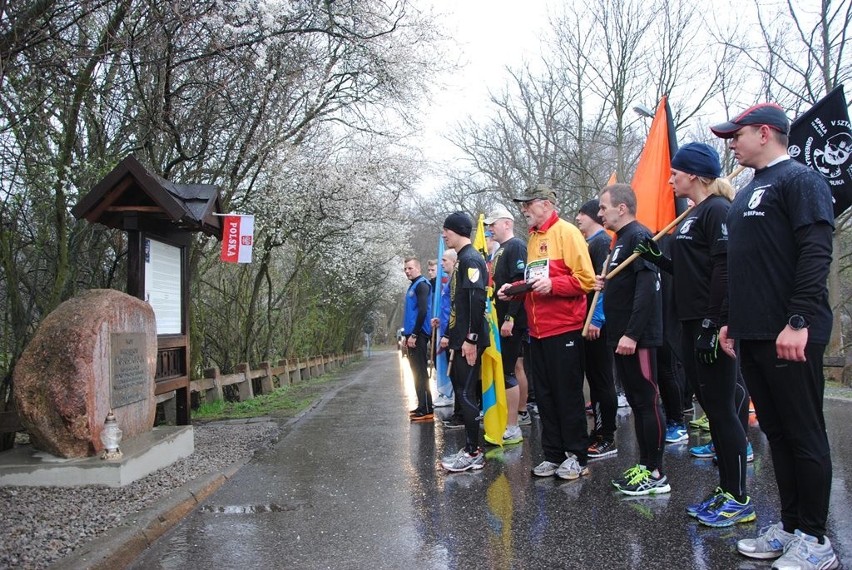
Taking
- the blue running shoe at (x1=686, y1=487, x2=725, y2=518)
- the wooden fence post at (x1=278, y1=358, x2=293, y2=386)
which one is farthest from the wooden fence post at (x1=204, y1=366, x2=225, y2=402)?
the blue running shoe at (x1=686, y1=487, x2=725, y2=518)

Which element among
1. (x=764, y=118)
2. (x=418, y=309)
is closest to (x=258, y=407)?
(x=418, y=309)

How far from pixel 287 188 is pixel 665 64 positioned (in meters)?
11.7

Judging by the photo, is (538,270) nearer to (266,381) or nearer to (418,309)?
(418,309)

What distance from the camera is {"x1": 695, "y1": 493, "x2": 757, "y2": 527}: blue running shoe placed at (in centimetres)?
374

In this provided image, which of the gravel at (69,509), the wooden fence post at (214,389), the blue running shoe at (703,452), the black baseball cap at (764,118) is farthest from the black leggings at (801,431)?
the wooden fence post at (214,389)

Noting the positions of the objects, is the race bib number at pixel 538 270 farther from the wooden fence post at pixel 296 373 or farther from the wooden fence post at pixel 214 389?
the wooden fence post at pixel 296 373

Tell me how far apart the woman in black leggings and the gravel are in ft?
11.7

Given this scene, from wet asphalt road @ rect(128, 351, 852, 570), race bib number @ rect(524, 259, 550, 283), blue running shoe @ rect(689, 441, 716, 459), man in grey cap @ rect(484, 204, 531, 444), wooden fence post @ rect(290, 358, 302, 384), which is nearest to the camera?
wet asphalt road @ rect(128, 351, 852, 570)

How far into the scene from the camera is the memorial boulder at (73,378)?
494cm

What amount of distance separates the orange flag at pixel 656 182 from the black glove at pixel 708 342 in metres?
3.29

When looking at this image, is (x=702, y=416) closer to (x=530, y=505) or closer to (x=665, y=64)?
(x=530, y=505)

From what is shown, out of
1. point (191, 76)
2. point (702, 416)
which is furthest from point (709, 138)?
point (191, 76)

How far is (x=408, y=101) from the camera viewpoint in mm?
13703

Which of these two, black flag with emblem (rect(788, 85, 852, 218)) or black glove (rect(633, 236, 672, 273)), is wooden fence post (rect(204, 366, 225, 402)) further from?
black flag with emblem (rect(788, 85, 852, 218))
